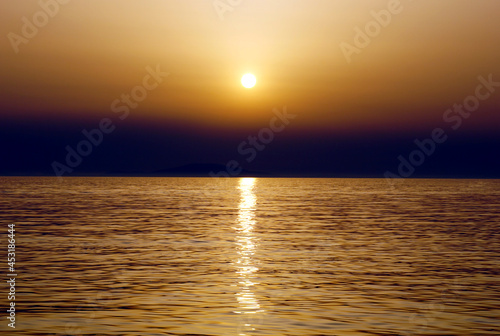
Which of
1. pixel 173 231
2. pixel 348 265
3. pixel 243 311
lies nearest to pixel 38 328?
pixel 243 311

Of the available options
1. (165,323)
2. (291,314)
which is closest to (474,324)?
(291,314)

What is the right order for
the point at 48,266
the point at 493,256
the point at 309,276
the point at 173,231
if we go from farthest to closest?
the point at 173,231 → the point at 493,256 → the point at 48,266 → the point at 309,276

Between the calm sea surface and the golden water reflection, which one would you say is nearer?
the calm sea surface

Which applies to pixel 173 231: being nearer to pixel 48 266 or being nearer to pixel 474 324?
pixel 48 266

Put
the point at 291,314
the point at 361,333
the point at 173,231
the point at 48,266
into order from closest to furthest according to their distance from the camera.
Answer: the point at 361,333 < the point at 291,314 < the point at 48,266 < the point at 173,231

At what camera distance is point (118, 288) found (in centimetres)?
2686

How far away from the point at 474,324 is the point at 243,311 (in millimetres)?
6839

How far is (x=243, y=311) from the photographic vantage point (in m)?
22.7

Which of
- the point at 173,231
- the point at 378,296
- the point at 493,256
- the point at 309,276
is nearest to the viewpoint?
the point at 378,296

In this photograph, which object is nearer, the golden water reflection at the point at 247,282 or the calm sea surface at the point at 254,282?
the calm sea surface at the point at 254,282

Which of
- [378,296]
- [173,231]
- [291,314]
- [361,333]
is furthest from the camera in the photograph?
[173,231]

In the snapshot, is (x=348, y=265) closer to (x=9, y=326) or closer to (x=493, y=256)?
(x=493, y=256)

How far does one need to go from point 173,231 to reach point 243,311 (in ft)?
103

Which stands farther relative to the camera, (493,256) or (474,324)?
(493,256)
